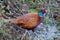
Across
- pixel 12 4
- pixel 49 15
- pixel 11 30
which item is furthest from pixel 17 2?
pixel 11 30

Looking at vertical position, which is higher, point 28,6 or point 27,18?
point 27,18

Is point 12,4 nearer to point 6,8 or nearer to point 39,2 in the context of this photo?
point 6,8

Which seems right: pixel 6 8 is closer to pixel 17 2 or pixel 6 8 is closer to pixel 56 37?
pixel 17 2

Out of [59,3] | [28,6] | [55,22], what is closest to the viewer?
[55,22]

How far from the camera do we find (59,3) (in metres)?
6.20

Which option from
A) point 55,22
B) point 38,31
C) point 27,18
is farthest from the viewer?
point 55,22

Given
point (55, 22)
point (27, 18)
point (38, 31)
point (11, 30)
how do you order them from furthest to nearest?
point (55, 22)
point (38, 31)
point (11, 30)
point (27, 18)

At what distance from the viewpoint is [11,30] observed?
4.61m

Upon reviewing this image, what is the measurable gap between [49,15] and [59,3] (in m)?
0.77

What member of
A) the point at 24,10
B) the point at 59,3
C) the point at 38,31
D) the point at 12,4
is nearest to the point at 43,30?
the point at 38,31

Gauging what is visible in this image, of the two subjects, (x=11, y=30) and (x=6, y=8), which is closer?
(x=11, y=30)

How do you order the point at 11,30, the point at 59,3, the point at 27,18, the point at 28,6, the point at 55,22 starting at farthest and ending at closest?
1. the point at 59,3
2. the point at 28,6
3. the point at 55,22
4. the point at 11,30
5. the point at 27,18

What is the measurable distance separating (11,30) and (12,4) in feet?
3.49

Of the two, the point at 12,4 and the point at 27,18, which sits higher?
the point at 27,18
